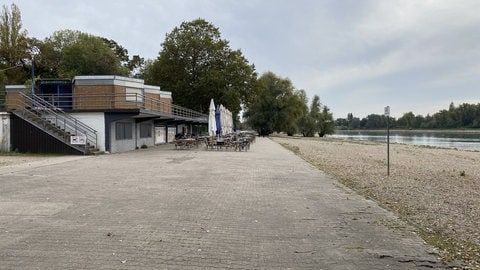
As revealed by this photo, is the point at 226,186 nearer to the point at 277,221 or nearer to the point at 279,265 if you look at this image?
the point at 277,221

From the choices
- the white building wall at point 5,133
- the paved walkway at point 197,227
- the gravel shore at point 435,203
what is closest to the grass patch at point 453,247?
the gravel shore at point 435,203

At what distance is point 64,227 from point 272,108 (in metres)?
71.4

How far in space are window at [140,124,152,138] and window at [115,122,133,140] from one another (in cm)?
271

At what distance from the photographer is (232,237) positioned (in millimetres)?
6133

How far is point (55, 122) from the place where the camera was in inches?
949

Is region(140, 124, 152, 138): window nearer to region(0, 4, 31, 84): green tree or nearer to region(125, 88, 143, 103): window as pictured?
region(125, 88, 143, 103): window

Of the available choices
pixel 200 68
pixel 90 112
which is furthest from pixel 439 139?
pixel 90 112

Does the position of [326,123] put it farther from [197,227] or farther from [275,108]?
[197,227]

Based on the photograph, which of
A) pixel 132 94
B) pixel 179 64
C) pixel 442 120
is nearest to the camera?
pixel 132 94

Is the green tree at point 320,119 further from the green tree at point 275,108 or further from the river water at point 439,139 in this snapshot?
the green tree at point 275,108

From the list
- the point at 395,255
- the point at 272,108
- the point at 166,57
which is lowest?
the point at 395,255

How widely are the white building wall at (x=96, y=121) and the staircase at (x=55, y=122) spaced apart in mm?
211

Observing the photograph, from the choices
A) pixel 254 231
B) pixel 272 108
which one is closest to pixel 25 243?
pixel 254 231

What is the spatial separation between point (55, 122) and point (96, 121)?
7.27 ft
